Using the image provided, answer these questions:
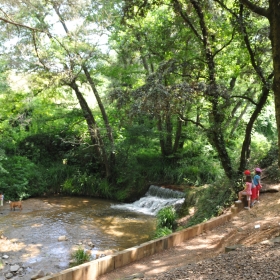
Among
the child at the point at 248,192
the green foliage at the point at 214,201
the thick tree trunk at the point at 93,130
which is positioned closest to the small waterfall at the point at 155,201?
the green foliage at the point at 214,201

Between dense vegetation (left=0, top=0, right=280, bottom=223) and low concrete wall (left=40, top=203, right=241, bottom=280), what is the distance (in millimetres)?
1605

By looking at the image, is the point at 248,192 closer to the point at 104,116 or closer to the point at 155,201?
the point at 155,201

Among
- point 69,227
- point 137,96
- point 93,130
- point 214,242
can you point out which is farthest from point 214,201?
point 93,130

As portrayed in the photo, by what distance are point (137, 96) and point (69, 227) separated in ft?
18.0

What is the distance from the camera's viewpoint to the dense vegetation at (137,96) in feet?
29.4

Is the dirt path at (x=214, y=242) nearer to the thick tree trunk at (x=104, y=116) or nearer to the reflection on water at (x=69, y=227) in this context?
the reflection on water at (x=69, y=227)

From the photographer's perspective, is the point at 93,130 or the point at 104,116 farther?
the point at 104,116

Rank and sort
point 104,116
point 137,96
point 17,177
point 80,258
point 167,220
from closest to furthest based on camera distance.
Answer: point 80,258, point 137,96, point 167,220, point 17,177, point 104,116

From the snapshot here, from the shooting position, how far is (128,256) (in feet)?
20.4

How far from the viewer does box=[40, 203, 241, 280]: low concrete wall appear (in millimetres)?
5195

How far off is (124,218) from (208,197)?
352 cm

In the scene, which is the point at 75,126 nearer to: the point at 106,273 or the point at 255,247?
the point at 106,273

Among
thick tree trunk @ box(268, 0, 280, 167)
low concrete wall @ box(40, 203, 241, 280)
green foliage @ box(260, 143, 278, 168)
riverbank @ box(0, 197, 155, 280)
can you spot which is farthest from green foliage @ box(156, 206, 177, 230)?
thick tree trunk @ box(268, 0, 280, 167)

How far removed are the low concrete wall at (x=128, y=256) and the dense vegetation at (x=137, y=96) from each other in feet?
5.26
